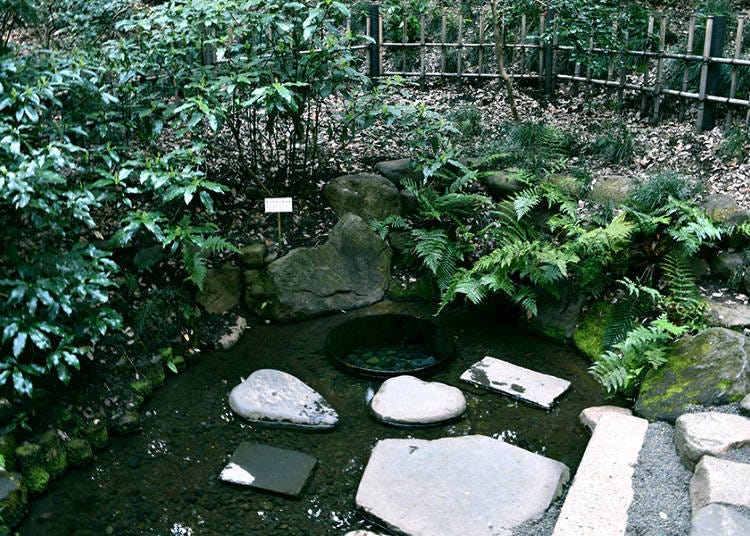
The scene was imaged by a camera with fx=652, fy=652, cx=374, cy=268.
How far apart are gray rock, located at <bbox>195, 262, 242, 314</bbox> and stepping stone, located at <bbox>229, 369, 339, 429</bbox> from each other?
0.94m

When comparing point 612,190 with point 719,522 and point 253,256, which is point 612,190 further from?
point 719,522

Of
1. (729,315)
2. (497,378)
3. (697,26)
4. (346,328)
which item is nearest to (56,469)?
(346,328)

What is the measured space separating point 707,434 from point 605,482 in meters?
0.63

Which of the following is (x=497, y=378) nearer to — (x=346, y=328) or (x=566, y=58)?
(x=346, y=328)

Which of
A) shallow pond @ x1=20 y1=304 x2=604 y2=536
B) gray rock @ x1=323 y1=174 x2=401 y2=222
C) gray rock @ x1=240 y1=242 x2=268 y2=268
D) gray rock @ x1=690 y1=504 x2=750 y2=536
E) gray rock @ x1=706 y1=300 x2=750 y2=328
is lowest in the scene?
shallow pond @ x1=20 y1=304 x2=604 y2=536

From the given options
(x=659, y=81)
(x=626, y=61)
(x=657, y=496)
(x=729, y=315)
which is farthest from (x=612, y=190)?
(x=657, y=496)

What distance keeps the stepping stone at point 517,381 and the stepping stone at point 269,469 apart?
55.8 inches

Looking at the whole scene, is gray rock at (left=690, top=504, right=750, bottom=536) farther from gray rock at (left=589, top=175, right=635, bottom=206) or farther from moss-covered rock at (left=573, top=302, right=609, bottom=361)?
gray rock at (left=589, top=175, right=635, bottom=206)

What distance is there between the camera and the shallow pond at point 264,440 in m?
3.41

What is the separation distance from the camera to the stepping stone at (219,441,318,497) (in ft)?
11.8

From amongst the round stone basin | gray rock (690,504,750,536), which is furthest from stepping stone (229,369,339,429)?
gray rock (690,504,750,536)

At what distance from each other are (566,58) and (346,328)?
4.98 m

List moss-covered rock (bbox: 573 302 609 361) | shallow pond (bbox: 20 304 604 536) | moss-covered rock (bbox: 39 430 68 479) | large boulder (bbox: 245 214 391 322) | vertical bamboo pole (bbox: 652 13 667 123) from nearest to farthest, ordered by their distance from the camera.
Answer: shallow pond (bbox: 20 304 604 536), moss-covered rock (bbox: 39 430 68 479), moss-covered rock (bbox: 573 302 609 361), large boulder (bbox: 245 214 391 322), vertical bamboo pole (bbox: 652 13 667 123)

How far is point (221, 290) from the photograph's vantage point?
530 centimetres
